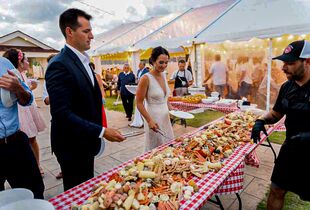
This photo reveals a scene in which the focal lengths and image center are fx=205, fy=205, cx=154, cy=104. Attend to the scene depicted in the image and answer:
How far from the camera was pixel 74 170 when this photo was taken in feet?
5.02

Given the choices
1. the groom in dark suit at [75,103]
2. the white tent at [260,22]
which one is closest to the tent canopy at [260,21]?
the white tent at [260,22]

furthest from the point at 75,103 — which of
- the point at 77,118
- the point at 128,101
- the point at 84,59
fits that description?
the point at 128,101

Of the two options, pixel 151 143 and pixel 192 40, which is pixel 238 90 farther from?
pixel 151 143

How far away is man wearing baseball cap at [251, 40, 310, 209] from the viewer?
62.9 inches

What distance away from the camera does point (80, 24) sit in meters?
1.40

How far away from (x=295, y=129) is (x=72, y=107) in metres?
1.77

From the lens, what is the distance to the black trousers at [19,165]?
1477 mm

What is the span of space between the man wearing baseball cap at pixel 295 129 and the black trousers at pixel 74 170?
5.20 ft

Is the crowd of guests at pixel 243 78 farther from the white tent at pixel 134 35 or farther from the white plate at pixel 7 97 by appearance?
the white plate at pixel 7 97

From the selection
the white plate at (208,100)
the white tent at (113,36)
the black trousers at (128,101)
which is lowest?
the black trousers at (128,101)

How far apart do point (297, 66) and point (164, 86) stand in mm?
1320

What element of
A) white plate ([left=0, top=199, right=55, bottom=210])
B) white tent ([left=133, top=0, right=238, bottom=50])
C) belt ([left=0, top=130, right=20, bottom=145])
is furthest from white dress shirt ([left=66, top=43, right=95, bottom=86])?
white tent ([left=133, top=0, right=238, bottom=50])

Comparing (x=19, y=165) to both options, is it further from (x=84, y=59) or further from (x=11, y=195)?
(x=84, y=59)

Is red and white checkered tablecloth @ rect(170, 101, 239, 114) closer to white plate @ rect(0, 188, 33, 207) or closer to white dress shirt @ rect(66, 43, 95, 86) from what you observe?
white dress shirt @ rect(66, 43, 95, 86)
